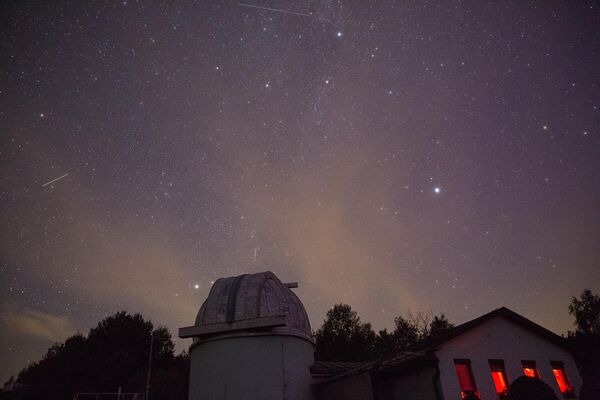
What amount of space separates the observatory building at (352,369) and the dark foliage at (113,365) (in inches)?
1057

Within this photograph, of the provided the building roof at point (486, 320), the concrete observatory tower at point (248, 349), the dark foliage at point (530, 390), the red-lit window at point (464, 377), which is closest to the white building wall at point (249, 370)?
the concrete observatory tower at point (248, 349)

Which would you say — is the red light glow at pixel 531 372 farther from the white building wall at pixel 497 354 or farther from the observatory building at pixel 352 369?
the white building wall at pixel 497 354

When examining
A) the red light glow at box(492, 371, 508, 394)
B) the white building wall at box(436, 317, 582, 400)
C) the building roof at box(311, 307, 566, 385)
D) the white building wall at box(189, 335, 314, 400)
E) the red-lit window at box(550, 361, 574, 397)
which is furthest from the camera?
the red-lit window at box(550, 361, 574, 397)

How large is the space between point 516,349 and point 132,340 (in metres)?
46.3

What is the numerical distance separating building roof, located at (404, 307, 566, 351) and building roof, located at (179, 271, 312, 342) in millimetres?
5517

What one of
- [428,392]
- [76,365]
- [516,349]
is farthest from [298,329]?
[76,365]

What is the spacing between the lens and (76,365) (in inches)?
1676

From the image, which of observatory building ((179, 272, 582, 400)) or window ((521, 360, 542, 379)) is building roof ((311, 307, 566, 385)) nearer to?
observatory building ((179, 272, 582, 400))

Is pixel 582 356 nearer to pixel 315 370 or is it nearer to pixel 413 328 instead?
pixel 315 370

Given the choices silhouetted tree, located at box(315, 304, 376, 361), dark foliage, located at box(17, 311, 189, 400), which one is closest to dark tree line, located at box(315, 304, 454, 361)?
silhouetted tree, located at box(315, 304, 376, 361)

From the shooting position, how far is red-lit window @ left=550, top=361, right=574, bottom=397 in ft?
53.8

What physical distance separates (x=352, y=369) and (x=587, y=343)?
52.0 feet

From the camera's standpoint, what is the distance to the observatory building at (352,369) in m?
14.1

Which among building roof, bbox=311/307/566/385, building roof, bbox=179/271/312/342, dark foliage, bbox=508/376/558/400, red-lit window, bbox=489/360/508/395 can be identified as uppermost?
building roof, bbox=179/271/312/342
